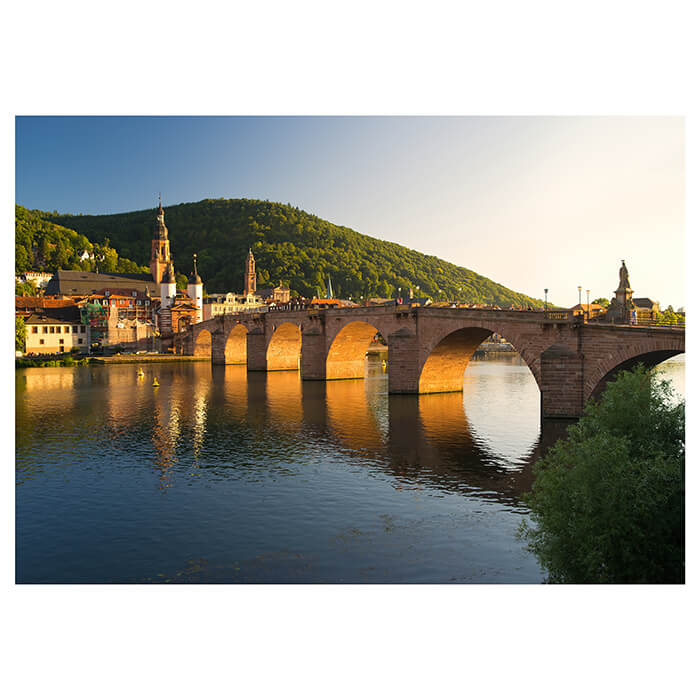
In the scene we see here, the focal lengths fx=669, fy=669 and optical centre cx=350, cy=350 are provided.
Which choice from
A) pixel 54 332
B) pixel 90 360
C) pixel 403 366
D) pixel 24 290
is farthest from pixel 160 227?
pixel 403 366

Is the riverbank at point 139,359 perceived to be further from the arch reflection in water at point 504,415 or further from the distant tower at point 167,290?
the arch reflection in water at point 504,415

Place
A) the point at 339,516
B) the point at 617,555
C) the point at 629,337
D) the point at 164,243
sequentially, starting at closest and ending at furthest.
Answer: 1. the point at 617,555
2. the point at 339,516
3. the point at 629,337
4. the point at 164,243

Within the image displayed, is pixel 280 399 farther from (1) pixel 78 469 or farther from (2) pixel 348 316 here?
(1) pixel 78 469

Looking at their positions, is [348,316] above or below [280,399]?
above

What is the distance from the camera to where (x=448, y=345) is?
44.3 m

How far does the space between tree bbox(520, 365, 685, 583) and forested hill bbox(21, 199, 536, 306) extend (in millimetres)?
120893

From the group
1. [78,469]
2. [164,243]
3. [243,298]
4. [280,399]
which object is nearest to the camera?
[78,469]

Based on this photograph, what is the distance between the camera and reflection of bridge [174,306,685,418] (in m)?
30.7

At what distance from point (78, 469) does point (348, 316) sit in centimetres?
3145

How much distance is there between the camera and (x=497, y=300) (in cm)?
15912

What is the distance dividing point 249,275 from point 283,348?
261 ft

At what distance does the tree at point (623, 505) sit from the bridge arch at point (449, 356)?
22.5 meters

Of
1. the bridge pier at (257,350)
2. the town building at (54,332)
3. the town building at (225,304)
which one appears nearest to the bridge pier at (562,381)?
the bridge pier at (257,350)

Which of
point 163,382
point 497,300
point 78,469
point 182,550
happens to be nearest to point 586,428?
point 182,550
